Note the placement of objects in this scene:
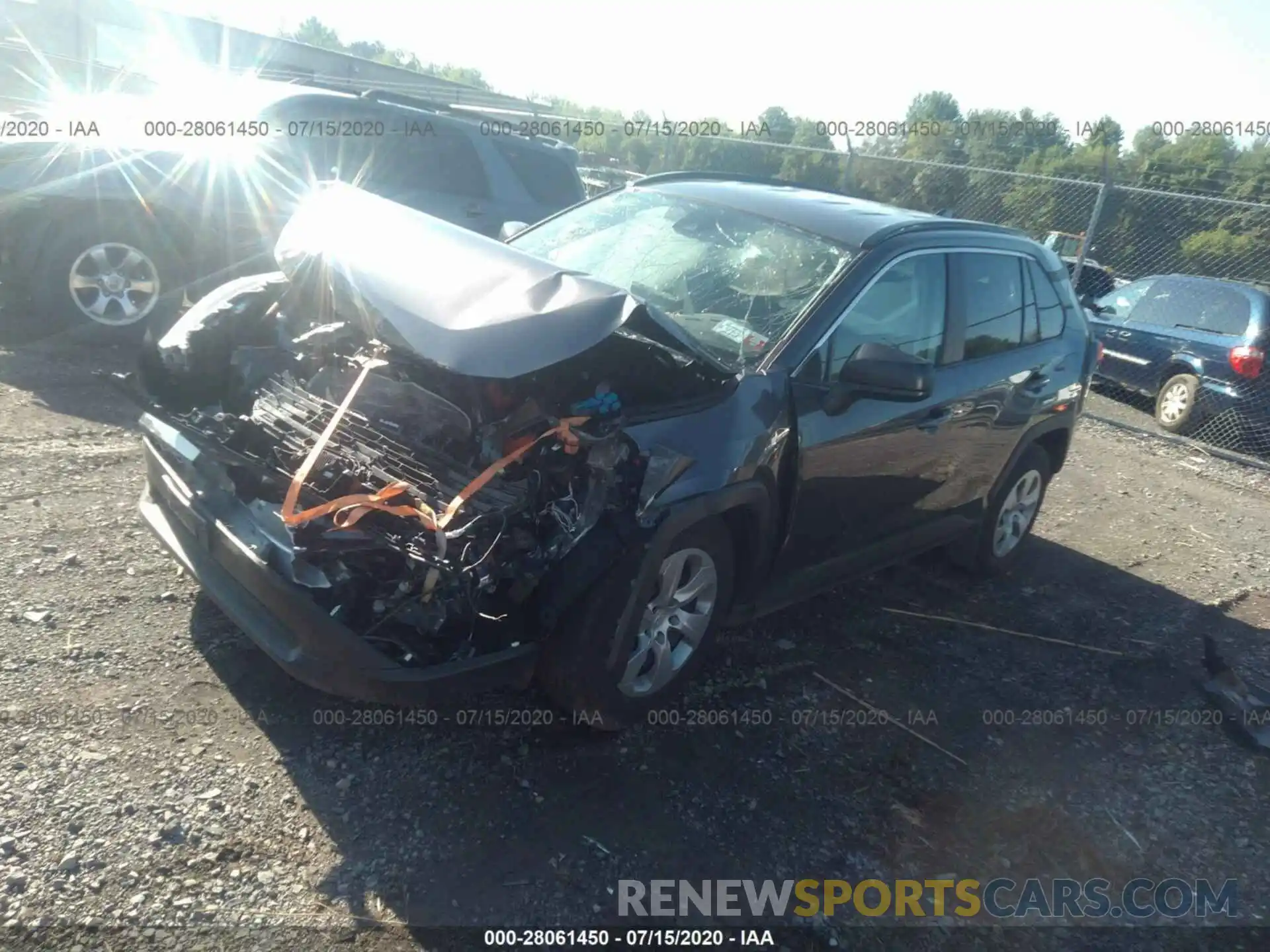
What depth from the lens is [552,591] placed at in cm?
294

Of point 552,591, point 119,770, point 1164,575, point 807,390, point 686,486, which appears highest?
point 807,390

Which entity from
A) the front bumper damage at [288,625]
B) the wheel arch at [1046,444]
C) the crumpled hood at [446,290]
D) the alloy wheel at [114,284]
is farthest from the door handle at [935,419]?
the alloy wheel at [114,284]

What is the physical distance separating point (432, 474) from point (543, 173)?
6.21 m

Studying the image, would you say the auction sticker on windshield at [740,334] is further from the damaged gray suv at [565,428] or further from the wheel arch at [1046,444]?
the wheel arch at [1046,444]

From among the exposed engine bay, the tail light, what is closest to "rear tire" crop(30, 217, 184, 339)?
the exposed engine bay

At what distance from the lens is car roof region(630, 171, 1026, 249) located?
4.13m

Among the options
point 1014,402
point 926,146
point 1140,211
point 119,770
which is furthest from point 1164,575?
point 926,146

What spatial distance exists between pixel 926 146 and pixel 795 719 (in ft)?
88.6

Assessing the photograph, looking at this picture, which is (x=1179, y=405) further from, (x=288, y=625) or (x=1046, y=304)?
(x=288, y=625)

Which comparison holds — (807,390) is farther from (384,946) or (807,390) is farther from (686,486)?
(384,946)

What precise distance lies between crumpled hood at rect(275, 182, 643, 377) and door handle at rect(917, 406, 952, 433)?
1726 mm

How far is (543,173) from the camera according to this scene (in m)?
8.67

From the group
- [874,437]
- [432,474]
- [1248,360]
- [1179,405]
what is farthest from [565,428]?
[1179,405]

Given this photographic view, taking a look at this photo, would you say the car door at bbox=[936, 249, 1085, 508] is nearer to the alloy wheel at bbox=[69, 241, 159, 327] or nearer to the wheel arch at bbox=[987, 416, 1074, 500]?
the wheel arch at bbox=[987, 416, 1074, 500]
